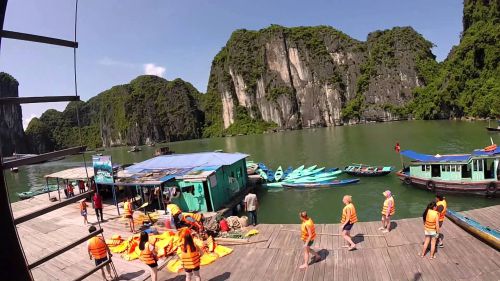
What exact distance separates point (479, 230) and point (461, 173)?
14.3 meters

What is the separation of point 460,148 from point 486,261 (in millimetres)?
37429

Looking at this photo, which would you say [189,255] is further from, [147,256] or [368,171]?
[368,171]

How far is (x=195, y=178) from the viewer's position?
19188 millimetres

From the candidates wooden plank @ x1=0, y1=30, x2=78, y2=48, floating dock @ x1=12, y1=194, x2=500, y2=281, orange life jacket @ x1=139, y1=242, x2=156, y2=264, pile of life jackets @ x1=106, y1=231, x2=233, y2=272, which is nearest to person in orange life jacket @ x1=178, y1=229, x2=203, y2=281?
orange life jacket @ x1=139, y1=242, x2=156, y2=264

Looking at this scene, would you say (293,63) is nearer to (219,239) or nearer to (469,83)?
(469,83)

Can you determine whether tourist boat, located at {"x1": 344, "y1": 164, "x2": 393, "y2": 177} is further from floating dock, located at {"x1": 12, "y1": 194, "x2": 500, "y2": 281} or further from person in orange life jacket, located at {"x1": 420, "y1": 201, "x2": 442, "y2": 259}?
person in orange life jacket, located at {"x1": 420, "y1": 201, "x2": 442, "y2": 259}

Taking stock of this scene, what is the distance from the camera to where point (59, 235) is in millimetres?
15875

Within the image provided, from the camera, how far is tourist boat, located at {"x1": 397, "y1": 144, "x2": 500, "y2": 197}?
2130 centimetres

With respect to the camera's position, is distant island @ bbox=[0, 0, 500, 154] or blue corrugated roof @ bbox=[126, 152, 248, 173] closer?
blue corrugated roof @ bbox=[126, 152, 248, 173]

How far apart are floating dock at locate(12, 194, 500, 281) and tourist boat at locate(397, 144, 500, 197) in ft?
32.4

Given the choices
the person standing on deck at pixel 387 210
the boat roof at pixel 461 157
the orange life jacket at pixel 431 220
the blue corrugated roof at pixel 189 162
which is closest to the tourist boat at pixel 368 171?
the boat roof at pixel 461 157

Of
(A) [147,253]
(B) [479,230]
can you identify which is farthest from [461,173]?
(A) [147,253]

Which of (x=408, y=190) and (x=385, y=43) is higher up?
(x=385, y=43)

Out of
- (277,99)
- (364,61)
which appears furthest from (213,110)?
(364,61)
